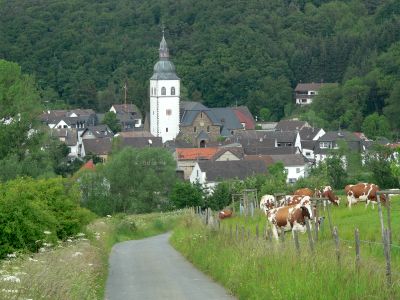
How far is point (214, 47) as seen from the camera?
5625 inches

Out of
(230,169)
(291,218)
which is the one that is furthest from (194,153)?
(291,218)

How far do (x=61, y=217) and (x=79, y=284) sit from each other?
9917 mm

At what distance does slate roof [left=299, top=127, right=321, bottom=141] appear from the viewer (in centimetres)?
10000

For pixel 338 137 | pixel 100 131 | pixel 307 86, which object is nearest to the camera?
pixel 338 137

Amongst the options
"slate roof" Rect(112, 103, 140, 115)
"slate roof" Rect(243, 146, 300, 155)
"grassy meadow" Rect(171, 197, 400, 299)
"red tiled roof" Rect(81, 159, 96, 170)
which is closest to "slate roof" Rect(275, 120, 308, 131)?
"slate roof" Rect(243, 146, 300, 155)

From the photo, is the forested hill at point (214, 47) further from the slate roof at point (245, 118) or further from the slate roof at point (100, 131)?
the slate roof at point (100, 131)

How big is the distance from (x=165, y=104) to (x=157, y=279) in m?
89.2

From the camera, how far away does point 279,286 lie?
54.2 feet

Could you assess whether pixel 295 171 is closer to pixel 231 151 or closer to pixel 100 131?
pixel 231 151

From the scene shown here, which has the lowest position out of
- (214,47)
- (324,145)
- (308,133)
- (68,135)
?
(324,145)

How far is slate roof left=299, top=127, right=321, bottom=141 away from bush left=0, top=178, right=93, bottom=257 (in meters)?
72.2

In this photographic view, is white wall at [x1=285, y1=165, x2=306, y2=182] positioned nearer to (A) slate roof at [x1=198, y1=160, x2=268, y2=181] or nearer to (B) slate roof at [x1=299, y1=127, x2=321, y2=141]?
(A) slate roof at [x1=198, y1=160, x2=268, y2=181]

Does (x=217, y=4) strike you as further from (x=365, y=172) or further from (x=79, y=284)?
(x=79, y=284)

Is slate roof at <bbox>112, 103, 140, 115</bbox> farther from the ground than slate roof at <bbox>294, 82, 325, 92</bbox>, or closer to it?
closer to it
